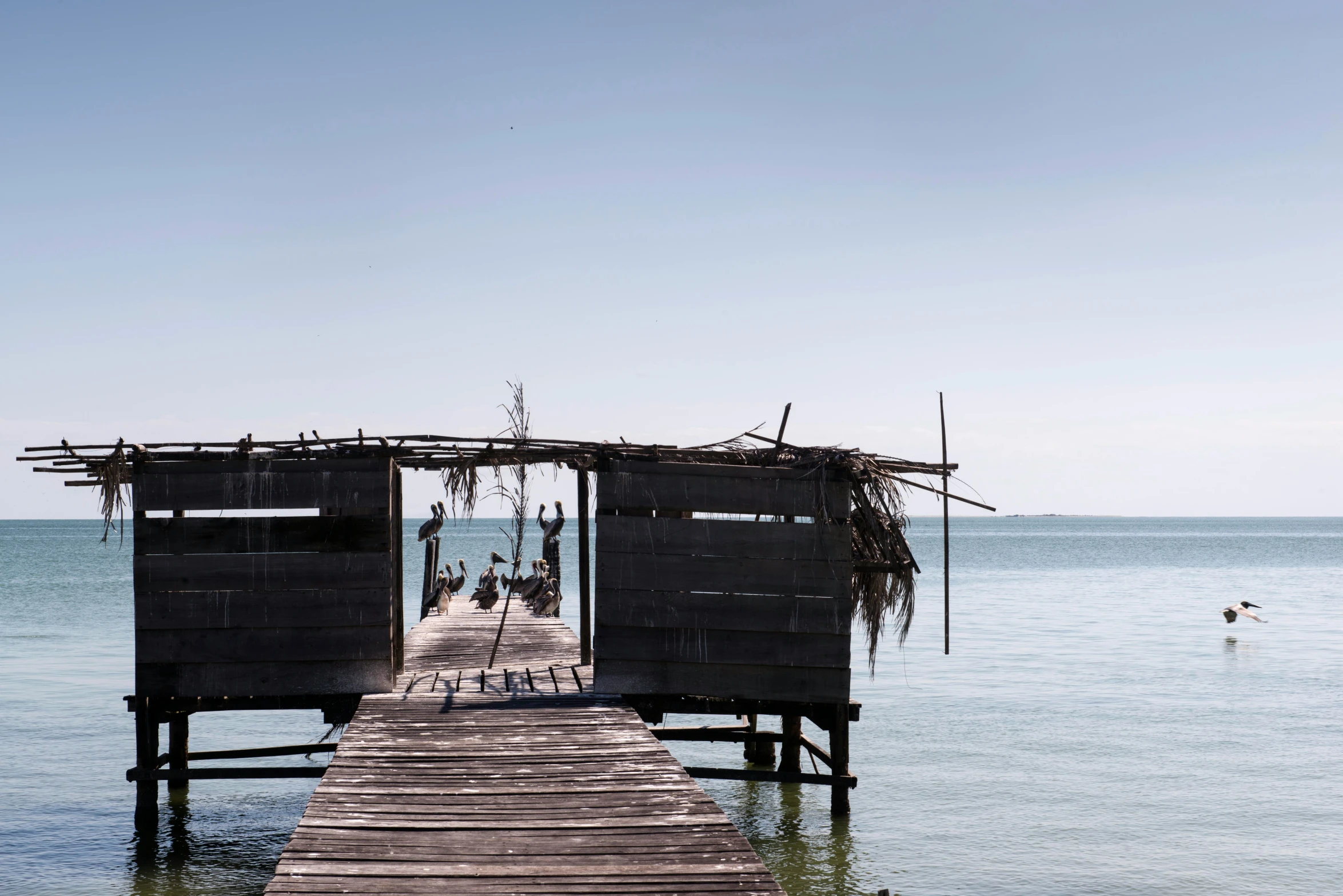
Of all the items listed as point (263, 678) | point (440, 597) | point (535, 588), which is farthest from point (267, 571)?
point (440, 597)

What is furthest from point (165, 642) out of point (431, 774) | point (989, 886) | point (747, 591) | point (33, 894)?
point (989, 886)

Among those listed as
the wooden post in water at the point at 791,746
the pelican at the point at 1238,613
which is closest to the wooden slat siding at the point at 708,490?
the wooden post in water at the point at 791,746

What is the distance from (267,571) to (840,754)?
5.94m

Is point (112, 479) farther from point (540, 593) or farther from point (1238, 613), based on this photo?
point (1238, 613)

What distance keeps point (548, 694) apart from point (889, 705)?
→ 13.3m

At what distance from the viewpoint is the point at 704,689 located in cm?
1093

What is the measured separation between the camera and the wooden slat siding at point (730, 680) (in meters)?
10.8

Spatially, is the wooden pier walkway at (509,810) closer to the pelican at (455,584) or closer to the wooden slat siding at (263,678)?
the wooden slat siding at (263,678)

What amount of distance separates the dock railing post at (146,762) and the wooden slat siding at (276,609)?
36.7 inches

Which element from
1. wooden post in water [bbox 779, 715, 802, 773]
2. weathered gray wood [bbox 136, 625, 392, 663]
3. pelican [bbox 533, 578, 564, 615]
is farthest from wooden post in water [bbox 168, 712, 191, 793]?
wooden post in water [bbox 779, 715, 802, 773]

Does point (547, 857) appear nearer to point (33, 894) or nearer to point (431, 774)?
point (431, 774)

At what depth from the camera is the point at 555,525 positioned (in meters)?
16.8

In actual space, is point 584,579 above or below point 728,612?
above

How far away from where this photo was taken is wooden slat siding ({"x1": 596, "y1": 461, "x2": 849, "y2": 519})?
10.8 metres
